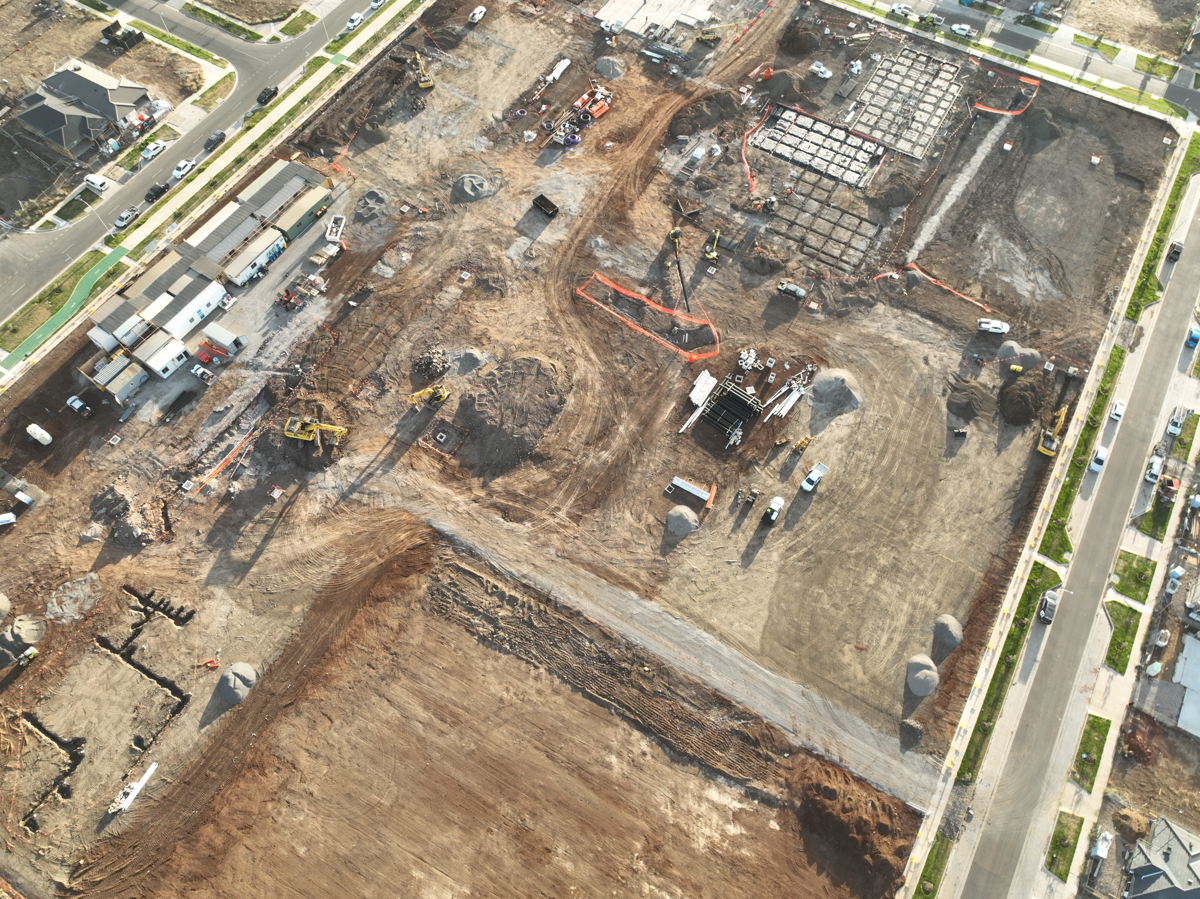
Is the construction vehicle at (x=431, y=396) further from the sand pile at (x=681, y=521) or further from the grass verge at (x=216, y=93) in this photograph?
the grass verge at (x=216, y=93)

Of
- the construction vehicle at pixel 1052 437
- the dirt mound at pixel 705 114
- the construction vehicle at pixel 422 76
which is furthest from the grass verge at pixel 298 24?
the construction vehicle at pixel 1052 437

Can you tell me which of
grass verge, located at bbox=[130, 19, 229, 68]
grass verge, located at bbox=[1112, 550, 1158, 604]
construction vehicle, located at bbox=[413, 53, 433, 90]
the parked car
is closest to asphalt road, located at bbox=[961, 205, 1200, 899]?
grass verge, located at bbox=[1112, 550, 1158, 604]

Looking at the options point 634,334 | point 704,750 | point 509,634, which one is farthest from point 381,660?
point 634,334

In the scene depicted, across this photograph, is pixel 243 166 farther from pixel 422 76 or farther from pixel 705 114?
pixel 705 114

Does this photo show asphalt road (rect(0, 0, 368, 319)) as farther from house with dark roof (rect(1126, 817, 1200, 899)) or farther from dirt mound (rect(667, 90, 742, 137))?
house with dark roof (rect(1126, 817, 1200, 899))

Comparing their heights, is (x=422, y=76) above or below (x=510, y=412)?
above

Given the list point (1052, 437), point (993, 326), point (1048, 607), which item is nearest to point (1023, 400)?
point (1052, 437)

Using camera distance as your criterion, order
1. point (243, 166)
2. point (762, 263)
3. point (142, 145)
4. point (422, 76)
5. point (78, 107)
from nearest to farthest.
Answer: point (762, 263) → point (243, 166) → point (78, 107) → point (142, 145) → point (422, 76)
